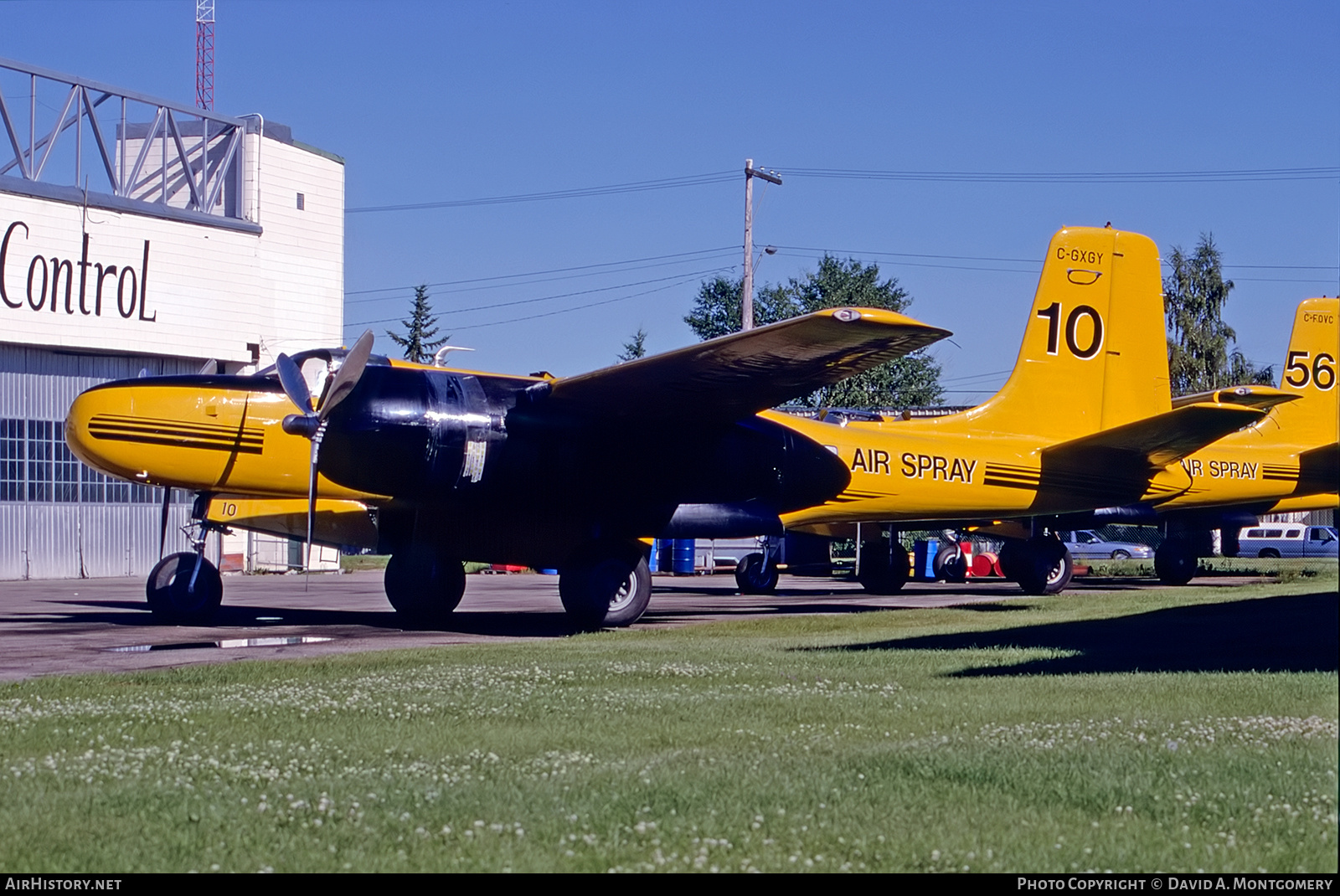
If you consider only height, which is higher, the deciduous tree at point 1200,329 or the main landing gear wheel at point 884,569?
the deciduous tree at point 1200,329

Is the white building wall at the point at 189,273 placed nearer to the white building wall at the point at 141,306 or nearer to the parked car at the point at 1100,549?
the white building wall at the point at 141,306

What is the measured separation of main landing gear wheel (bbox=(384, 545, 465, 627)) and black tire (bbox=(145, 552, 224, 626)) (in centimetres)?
238

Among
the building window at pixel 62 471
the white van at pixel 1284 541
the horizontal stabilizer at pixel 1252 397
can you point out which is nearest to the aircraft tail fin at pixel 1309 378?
the horizontal stabilizer at pixel 1252 397

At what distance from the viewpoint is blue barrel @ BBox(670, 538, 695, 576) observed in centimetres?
4019

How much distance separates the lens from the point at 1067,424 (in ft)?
76.5

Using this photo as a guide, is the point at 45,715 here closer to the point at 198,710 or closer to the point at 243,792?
the point at 198,710

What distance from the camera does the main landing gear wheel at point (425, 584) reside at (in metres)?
18.5

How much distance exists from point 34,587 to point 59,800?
25.1 metres

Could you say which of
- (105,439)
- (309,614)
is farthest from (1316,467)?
(105,439)

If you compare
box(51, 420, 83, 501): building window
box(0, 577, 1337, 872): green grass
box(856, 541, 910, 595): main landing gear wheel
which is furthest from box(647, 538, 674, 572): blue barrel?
box(0, 577, 1337, 872): green grass

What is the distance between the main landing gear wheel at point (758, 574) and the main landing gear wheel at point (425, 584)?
1109cm

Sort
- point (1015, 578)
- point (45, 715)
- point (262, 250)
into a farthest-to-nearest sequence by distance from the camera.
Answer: point (262, 250) → point (1015, 578) → point (45, 715)
